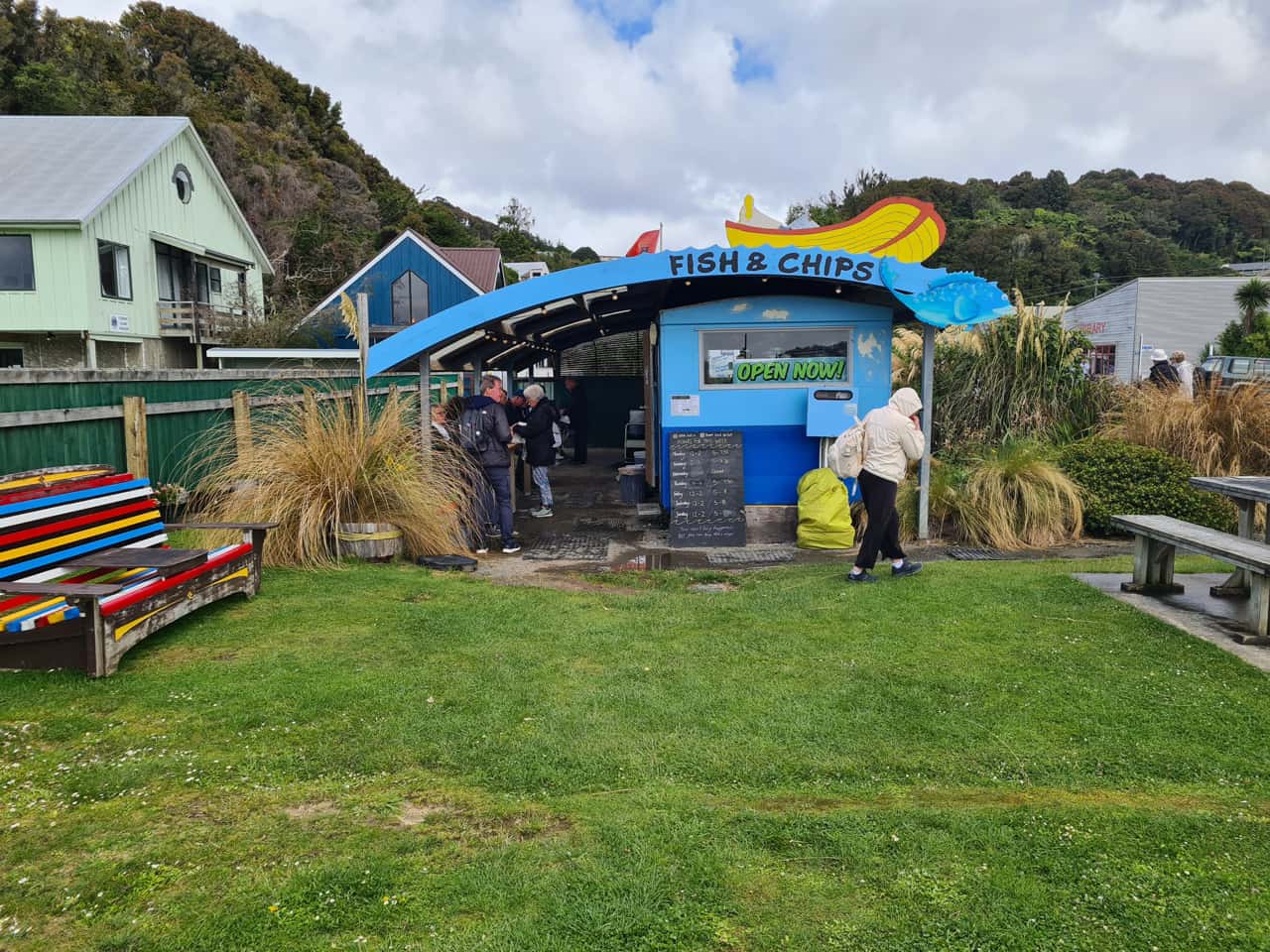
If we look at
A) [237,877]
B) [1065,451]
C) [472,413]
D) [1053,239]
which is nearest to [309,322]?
[472,413]

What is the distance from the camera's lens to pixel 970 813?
335cm

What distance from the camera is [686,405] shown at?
9.91 m

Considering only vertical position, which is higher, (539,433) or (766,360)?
(766,360)

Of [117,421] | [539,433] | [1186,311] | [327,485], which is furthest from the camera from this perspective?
[1186,311]

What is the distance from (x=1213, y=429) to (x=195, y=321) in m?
25.9

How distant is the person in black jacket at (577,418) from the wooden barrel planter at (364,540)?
976 cm

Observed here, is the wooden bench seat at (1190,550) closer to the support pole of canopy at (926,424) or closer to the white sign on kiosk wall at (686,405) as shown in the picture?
the support pole of canopy at (926,424)

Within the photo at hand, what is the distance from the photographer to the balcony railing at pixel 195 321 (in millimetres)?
26094

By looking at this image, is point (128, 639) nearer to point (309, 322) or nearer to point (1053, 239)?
point (309, 322)

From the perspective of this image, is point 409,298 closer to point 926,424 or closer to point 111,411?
point 111,411

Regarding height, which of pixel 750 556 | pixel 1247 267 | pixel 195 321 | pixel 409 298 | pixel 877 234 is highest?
pixel 1247 267

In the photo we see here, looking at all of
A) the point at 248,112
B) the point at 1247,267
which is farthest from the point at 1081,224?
the point at 248,112

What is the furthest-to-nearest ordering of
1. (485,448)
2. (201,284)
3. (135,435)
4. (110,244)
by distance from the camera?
(201,284) < (110,244) < (485,448) < (135,435)

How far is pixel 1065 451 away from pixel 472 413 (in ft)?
21.3
